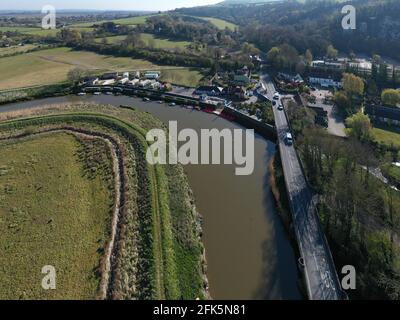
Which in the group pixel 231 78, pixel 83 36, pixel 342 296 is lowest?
pixel 342 296

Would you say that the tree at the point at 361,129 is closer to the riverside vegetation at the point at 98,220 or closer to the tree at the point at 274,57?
the riverside vegetation at the point at 98,220

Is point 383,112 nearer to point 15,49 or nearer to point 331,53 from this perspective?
point 331,53

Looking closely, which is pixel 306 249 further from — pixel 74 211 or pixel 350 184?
pixel 74 211

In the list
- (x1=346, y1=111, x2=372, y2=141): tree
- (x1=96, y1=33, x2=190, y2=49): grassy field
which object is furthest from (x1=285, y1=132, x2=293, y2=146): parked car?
(x1=96, y1=33, x2=190, y2=49): grassy field

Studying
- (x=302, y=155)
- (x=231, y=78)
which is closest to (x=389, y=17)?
(x=231, y=78)

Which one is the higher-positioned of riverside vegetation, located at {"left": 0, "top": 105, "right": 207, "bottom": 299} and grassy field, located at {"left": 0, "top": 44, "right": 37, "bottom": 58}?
grassy field, located at {"left": 0, "top": 44, "right": 37, "bottom": 58}

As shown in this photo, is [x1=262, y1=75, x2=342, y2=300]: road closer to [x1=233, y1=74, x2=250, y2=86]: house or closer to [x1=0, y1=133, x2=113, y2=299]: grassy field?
[x1=0, y1=133, x2=113, y2=299]: grassy field

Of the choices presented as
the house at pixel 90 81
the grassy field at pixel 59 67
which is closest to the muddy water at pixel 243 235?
the grassy field at pixel 59 67
